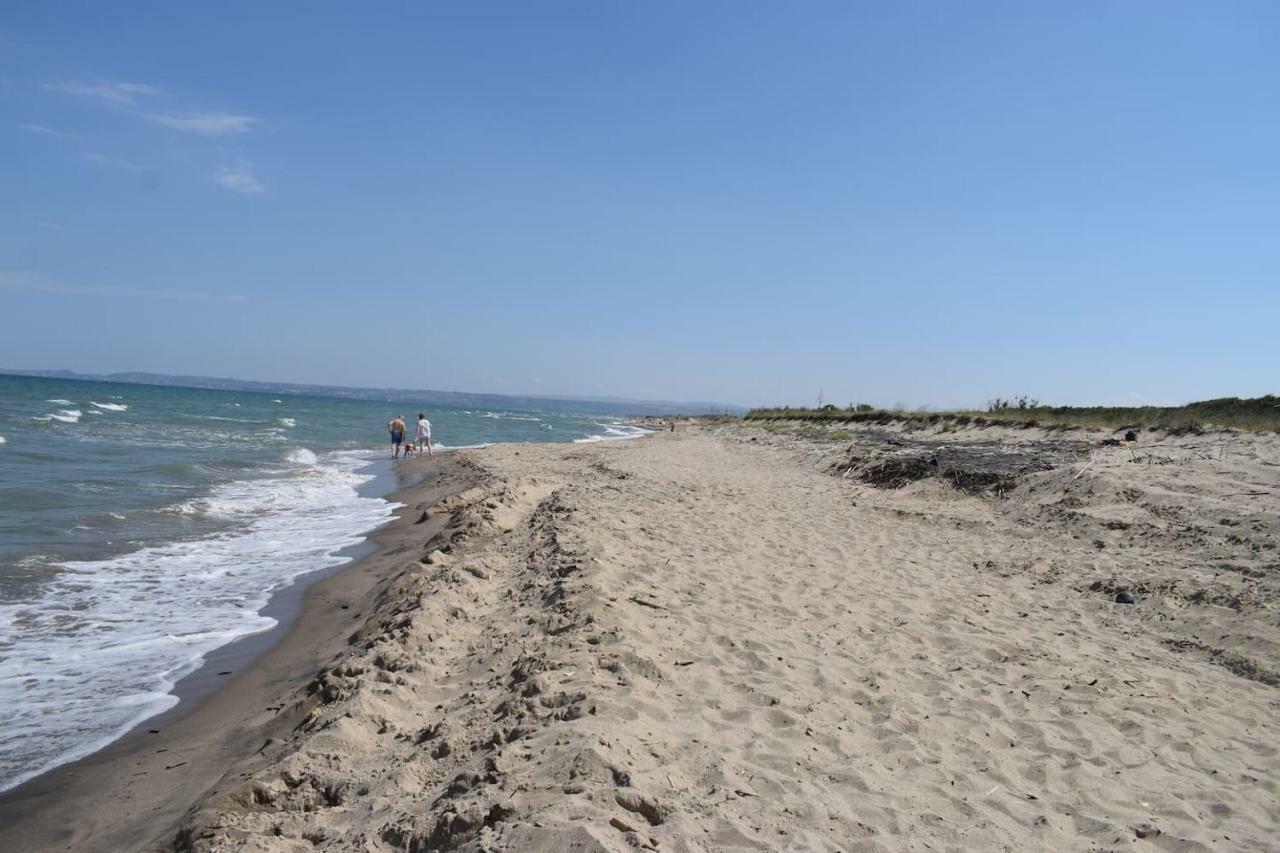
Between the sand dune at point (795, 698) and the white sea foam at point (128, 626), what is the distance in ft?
5.10

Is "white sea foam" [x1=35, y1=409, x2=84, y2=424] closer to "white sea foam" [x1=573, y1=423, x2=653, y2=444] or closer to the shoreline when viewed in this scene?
"white sea foam" [x1=573, y1=423, x2=653, y2=444]

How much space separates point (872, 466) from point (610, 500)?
7059 millimetres

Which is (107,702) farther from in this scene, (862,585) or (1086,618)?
(1086,618)

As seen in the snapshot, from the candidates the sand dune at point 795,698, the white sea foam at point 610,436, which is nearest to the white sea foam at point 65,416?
the white sea foam at point 610,436

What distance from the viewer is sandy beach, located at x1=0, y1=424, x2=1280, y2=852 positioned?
3197 mm

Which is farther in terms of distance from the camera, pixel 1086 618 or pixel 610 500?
pixel 610 500

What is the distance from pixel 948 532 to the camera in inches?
394

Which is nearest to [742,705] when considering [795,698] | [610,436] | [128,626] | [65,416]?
[795,698]

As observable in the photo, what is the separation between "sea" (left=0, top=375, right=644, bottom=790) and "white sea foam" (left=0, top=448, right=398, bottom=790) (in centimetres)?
2

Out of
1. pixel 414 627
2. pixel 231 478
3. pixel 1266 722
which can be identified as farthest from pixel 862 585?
pixel 231 478

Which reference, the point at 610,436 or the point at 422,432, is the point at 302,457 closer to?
the point at 422,432

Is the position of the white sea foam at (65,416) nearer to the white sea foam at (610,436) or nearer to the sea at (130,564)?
the sea at (130,564)

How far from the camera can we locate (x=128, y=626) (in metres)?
6.81

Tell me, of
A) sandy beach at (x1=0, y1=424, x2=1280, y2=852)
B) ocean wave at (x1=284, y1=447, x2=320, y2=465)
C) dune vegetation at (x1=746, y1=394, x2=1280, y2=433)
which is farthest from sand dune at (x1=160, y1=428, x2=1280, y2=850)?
ocean wave at (x1=284, y1=447, x2=320, y2=465)
